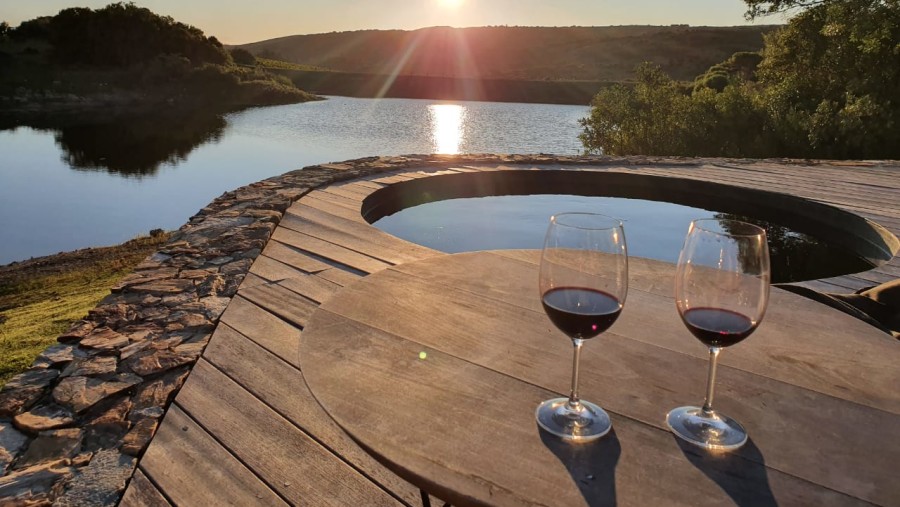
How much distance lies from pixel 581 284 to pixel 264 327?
2100 mm

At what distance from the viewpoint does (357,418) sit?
86 centimetres

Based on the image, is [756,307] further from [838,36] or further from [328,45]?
[328,45]

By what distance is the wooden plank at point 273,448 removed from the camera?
1.68 meters

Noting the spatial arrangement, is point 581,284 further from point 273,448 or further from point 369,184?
point 369,184

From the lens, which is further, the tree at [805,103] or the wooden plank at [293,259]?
the tree at [805,103]

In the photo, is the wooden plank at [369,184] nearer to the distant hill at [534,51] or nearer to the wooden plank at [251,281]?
the wooden plank at [251,281]

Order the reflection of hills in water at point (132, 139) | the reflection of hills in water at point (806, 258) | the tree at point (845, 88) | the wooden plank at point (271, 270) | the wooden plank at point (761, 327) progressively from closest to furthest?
the wooden plank at point (761, 327) < the wooden plank at point (271, 270) < the reflection of hills in water at point (806, 258) < the tree at point (845, 88) < the reflection of hills in water at point (132, 139)

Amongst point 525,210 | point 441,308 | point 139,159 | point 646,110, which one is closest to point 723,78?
point 646,110

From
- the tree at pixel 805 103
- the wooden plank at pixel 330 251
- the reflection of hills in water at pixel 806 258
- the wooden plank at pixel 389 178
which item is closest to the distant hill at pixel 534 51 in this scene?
the tree at pixel 805 103

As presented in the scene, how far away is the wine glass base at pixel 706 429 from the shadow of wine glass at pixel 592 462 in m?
0.10

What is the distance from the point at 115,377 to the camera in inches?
90.3

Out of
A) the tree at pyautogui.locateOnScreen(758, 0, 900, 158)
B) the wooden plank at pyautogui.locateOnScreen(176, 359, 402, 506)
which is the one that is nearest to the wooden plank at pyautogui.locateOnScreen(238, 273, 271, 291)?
the wooden plank at pyautogui.locateOnScreen(176, 359, 402, 506)

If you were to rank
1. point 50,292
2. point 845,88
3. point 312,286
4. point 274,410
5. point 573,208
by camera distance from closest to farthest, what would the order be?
point 274,410
point 312,286
point 573,208
point 50,292
point 845,88

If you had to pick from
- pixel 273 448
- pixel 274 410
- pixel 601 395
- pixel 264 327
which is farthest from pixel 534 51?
pixel 601 395
